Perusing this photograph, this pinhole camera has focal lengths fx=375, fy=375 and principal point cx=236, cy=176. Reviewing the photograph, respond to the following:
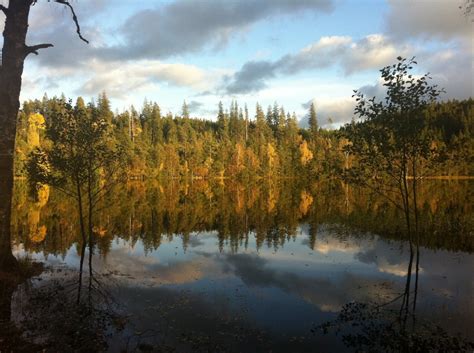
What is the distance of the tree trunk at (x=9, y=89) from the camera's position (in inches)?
517

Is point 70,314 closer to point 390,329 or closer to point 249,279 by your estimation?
point 249,279

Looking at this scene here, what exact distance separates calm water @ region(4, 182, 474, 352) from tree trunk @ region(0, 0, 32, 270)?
338cm

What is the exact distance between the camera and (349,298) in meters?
15.4

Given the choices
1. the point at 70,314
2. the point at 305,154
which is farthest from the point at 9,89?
the point at 305,154

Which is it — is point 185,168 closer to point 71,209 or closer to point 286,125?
point 286,125

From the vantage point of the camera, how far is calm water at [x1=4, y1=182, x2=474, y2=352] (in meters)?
11.6

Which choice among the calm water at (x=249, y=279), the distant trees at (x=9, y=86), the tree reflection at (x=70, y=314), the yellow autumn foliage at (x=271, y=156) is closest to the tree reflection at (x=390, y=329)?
the calm water at (x=249, y=279)

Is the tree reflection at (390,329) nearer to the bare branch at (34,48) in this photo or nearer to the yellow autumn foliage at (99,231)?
the bare branch at (34,48)

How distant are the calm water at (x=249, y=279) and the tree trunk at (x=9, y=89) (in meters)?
3.38

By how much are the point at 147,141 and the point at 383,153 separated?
4811 inches

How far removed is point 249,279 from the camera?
18.5m

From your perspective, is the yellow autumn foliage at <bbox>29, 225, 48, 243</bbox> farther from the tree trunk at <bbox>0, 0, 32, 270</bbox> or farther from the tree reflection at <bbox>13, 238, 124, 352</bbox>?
the tree trunk at <bbox>0, 0, 32, 270</bbox>

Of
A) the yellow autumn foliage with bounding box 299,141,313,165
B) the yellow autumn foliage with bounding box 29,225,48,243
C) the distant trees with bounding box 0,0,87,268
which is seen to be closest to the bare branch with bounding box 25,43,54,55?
the distant trees with bounding box 0,0,87,268

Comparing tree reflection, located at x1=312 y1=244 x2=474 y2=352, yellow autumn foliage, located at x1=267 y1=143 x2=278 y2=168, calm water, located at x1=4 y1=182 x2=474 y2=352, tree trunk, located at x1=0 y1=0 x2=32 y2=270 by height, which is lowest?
tree reflection, located at x1=312 y1=244 x2=474 y2=352
